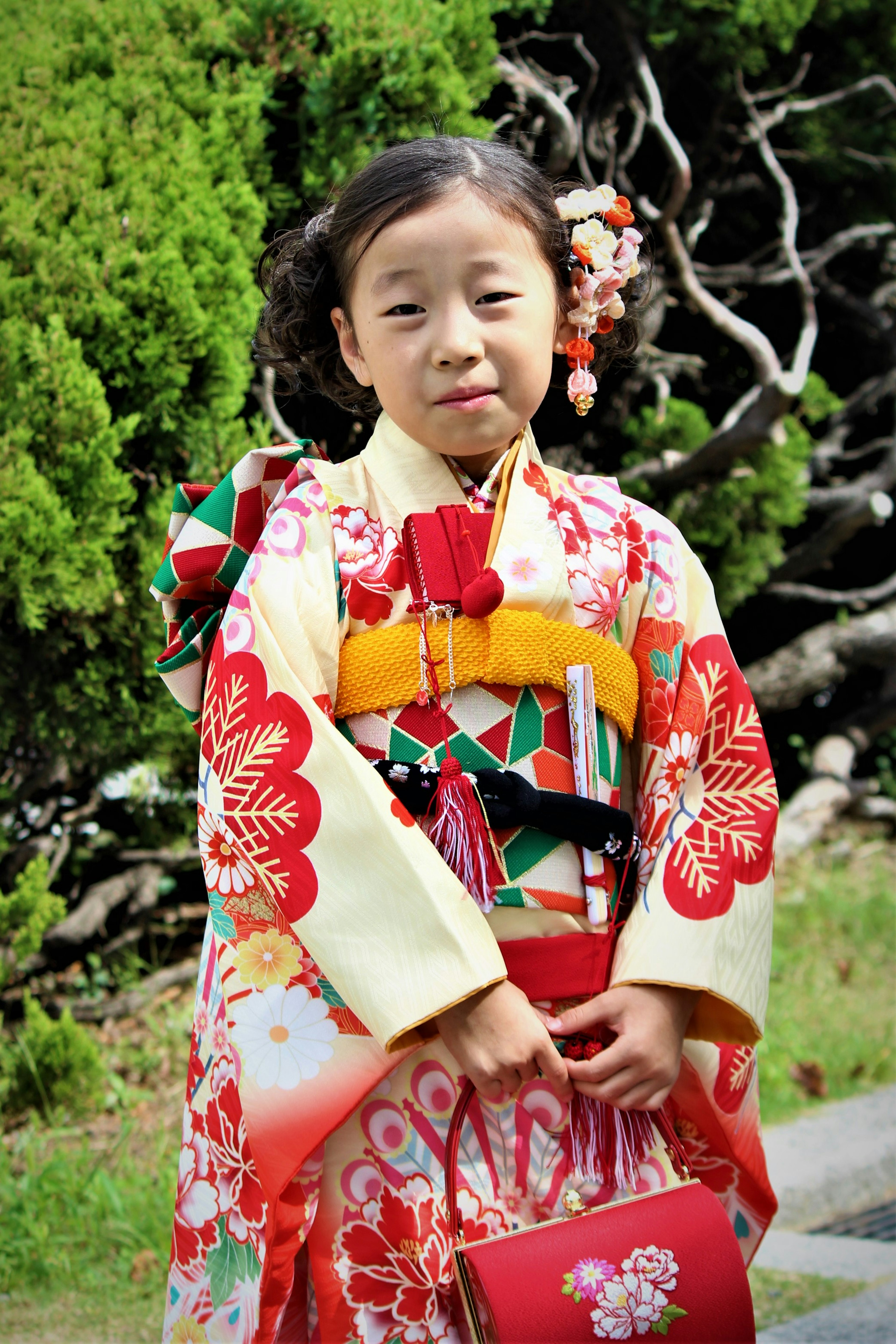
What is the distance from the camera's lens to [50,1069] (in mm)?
2553

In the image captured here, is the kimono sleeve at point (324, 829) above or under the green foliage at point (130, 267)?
under

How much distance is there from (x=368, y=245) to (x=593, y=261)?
0.31 metres

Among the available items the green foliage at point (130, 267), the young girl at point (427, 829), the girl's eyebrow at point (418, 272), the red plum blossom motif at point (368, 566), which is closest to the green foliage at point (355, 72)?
the green foliage at point (130, 267)

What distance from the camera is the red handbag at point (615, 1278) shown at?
108cm

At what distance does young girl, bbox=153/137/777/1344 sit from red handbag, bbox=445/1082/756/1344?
0.02 meters

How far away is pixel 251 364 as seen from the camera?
270 centimetres

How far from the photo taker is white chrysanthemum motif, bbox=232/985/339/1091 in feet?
4.08

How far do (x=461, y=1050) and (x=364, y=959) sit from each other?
0.45 feet

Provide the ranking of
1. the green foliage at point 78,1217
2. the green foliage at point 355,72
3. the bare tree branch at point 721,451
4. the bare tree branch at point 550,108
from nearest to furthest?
the green foliage at point 78,1217 < the green foliage at point 355,72 < the bare tree branch at point 550,108 < the bare tree branch at point 721,451

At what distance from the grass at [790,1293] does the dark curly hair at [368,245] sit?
1724 mm

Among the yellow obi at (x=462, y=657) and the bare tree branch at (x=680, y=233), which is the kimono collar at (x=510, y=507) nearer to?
the yellow obi at (x=462, y=657)

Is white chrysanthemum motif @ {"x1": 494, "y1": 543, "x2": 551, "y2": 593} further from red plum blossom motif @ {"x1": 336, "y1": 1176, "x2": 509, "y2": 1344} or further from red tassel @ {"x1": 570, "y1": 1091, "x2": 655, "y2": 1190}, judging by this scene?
red plum blossom motif @ {"x1": 336, "y1": 1176, "x2": 509, "y2": 1344}

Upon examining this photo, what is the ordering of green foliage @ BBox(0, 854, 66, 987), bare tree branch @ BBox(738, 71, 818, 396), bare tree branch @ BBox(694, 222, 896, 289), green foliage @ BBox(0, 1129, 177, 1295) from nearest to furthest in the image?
green foliage @ BBox(0, 1129, 177, 1295), green foliage @ BBox(0, 854, 66, 987), bare tree branch @ BBox(738, 71, 818, 396), bare tree branch @ BBox(694, 222, 896, 289)

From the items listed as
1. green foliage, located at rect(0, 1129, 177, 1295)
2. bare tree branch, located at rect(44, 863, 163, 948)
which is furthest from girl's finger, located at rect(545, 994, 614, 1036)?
bare tree branch, located at rect(44, 863, 163, 948)
